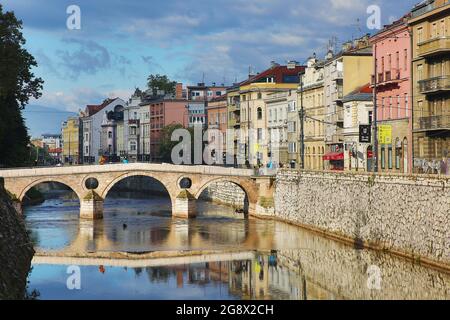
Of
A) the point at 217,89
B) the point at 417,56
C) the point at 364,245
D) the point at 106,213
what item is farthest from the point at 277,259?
the point at 217,89

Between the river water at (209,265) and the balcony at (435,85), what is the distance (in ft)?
36.0

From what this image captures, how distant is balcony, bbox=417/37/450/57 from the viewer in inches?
2188

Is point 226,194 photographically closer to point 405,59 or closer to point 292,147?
point 292,147

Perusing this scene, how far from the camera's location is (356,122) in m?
74.2

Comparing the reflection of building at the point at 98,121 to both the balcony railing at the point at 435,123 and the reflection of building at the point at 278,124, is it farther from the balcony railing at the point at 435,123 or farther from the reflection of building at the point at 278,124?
the balcony railing at the point at 435,123

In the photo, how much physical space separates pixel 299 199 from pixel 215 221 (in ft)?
27.6

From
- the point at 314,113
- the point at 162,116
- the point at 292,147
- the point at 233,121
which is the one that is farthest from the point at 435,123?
the point at 162,116

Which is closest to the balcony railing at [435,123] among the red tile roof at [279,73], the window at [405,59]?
the window at [405,59]

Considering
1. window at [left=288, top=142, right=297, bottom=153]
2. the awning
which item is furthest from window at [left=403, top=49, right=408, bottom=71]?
window at [left=288, top=142, right=297, bottom=153]

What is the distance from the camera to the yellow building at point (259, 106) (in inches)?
4215

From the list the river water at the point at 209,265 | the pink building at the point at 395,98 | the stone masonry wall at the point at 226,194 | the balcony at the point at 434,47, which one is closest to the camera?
the river water at the point at 209,265

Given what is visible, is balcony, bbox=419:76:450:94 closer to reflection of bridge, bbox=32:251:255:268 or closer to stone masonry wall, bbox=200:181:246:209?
reflection of bridge, bbox=32:251:255:268

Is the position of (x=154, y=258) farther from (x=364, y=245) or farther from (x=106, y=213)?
(x=106, y=213)

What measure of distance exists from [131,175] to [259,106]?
32.0 m
